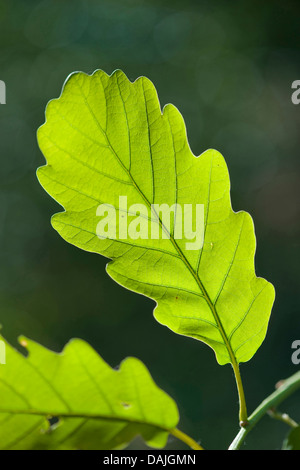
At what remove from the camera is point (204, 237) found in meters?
0.47

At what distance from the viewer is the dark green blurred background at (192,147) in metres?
4.88

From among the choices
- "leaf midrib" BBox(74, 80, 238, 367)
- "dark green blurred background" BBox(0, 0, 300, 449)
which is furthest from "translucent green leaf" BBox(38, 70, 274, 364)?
"dark green blurred background" BBox(0, 0, 300, 449)

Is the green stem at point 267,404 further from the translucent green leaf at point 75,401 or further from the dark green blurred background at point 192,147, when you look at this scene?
the dark green blurred background at point 192,147

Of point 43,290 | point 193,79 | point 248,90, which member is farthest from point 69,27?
point 43,290

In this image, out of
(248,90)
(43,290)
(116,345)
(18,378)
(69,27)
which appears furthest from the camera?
(69,27)

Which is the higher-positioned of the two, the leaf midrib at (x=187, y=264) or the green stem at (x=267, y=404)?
the leaf midrib at (x=187, y=264)

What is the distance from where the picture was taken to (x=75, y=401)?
16.0 inches

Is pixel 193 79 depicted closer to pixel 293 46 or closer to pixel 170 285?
pixel 293 46

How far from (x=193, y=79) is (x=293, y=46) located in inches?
52.3

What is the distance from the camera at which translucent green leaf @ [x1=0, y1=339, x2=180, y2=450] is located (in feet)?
1.31

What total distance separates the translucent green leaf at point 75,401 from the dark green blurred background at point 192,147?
403 cm

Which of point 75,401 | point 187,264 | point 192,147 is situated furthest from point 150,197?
point 192,147

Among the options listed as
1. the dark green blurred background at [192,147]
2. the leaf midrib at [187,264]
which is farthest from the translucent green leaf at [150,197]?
the dark green blurred background at [192,147]

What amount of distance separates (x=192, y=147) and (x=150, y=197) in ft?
18.4
